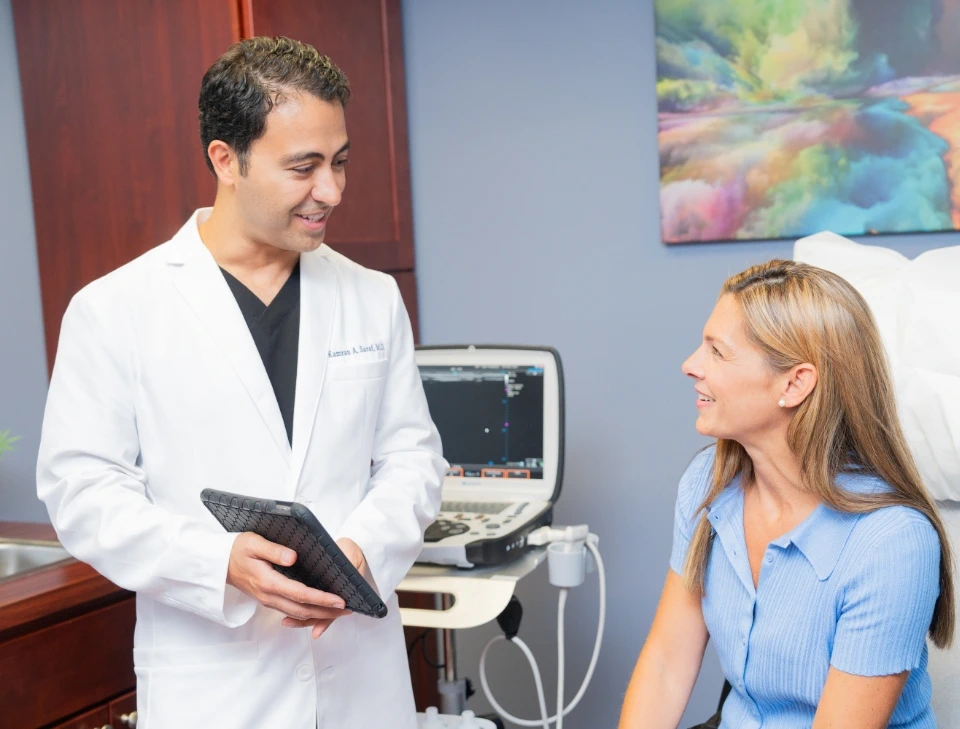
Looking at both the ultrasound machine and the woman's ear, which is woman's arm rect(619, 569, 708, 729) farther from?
the ultrasound machine

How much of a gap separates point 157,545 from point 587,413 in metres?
1.27

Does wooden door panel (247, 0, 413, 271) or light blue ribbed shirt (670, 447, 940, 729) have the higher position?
wooden door panel (247, 0, 413, 271)

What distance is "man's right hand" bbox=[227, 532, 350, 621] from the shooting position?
118 cm

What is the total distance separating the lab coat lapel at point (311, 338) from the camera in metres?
1.35

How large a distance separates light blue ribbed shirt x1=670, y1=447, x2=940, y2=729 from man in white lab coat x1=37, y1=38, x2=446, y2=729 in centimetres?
43

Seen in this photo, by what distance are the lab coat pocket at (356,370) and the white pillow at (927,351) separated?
2.36 ft

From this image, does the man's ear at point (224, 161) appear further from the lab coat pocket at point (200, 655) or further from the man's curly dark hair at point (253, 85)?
the lab coat pocket at point (200, 655)

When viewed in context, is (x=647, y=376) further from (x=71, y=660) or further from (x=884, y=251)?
(x=71, y=660)

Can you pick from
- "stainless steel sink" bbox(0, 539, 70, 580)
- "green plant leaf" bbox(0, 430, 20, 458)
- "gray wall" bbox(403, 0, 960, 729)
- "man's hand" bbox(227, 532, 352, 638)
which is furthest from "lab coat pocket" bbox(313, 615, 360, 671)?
"gray wall" bbox(403, 0, 960, 729)

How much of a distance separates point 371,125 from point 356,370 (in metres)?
1.02

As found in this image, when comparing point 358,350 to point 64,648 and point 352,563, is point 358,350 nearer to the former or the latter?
point 352,563


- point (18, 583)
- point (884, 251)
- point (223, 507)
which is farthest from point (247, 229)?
point (884, 251)

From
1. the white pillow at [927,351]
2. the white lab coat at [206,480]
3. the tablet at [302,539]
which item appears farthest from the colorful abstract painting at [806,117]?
the tablet at [302,539]

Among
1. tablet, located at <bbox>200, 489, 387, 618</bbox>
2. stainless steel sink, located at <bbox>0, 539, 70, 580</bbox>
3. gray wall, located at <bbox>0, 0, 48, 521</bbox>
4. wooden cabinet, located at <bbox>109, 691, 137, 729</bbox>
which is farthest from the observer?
gray wall, located at <bbox>0, 0, 48, 521</bbox>
